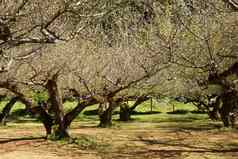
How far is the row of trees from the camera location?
22844mm

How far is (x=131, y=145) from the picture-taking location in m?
28.8

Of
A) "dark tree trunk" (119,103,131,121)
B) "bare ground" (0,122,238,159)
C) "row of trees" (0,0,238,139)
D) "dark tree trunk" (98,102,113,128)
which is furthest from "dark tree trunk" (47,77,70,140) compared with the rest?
"dark tree trunk" (119,103,131,121)

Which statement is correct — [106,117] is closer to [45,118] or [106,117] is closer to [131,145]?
[45,118]

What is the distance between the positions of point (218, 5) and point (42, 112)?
13.4 meters

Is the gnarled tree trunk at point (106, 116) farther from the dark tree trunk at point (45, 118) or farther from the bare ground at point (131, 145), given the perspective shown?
the dark tree trunk at point (45, 118)

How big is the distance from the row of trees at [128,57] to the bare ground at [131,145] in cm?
213

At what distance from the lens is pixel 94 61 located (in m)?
36.1

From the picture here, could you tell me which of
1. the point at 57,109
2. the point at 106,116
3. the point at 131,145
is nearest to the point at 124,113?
the point at 106,116

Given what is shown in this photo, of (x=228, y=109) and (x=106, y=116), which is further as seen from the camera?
(x=106, y=116)

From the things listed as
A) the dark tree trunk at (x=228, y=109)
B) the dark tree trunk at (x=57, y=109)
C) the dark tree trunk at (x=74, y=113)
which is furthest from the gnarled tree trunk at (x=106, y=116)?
the dark tree trunk at (x=57, y=109)

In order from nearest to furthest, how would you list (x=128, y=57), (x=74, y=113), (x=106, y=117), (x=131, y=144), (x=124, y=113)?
(x=131, y=144) → (x=74, y=113) → (x=128, y=57) → (x=106, y=117) → (x=124, y=113)

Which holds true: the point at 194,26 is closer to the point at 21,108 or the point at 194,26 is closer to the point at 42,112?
the point at 42,112

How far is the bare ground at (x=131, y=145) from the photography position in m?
24.7

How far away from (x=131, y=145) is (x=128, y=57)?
10.3 meters
